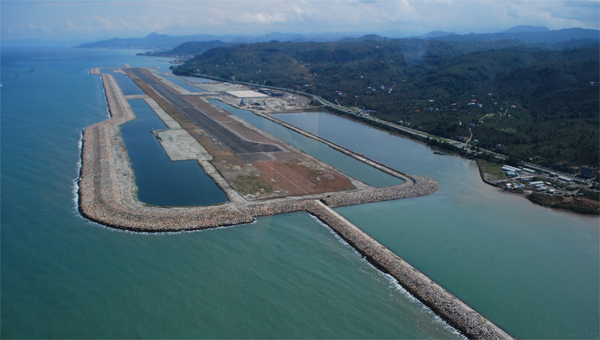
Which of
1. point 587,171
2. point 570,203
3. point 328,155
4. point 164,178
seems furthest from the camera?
point 328,155

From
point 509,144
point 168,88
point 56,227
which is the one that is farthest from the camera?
point 168,88

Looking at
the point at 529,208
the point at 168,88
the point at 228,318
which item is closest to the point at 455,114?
the point at 529,208

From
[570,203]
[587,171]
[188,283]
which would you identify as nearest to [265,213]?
[188,283]

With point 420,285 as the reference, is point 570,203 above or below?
above

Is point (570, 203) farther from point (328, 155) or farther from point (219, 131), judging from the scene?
point (219, 131)

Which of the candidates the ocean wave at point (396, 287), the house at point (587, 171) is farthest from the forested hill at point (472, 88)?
the ocean wave at point (396, 287)

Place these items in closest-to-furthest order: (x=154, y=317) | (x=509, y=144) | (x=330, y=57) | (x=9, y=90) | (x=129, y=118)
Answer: (x=154, y=317), (x=509, y=144), (x=129, y=118), (x=9, y=90), (x=330, y=57)

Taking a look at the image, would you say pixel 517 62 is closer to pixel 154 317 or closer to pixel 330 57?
pixel 330 57
